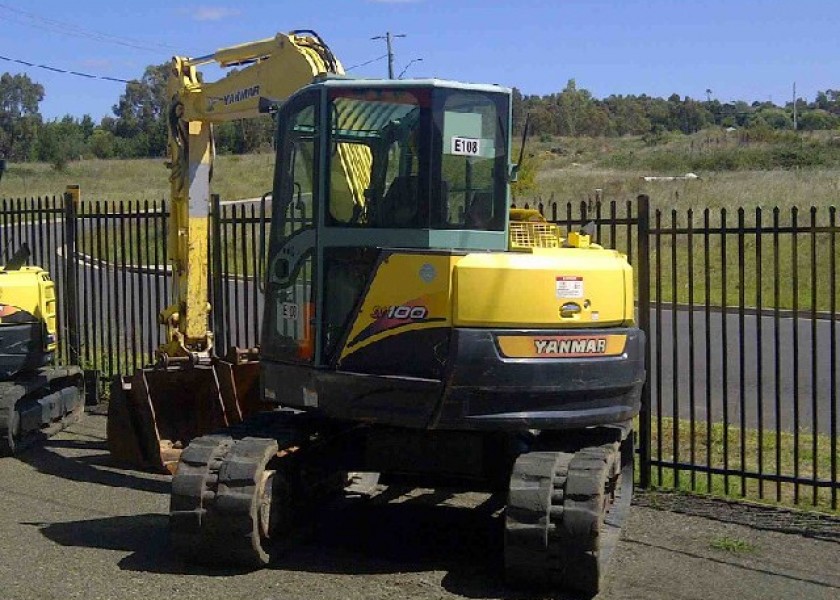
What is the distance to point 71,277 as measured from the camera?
1303 cm

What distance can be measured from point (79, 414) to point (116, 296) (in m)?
1.35

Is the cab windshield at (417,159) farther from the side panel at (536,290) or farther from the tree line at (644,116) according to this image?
the tree line at (644,116)

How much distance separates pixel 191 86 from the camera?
9.93m

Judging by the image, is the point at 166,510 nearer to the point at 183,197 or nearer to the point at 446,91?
the point at 183,197

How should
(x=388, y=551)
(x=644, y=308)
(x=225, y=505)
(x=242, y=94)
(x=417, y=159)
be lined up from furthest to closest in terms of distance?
(x=242, y=94), (x=644, y=308), (x=388, y=551), (x=417, y=159), (x=225, y=505)

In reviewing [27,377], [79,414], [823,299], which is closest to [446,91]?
[27,377]

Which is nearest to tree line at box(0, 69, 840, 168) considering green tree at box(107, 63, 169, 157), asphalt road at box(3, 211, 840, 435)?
green tree at box(107, 63, 169, 157)

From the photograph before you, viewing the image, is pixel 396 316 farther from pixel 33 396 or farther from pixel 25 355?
pixel 33 396

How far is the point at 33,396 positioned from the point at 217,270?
2.05 m

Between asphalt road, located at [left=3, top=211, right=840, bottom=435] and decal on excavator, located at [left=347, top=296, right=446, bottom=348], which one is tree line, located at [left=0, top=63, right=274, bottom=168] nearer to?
asphalt road, located at [left=3, top=211, right=840, bottom=435]

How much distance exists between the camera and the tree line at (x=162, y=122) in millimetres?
81312

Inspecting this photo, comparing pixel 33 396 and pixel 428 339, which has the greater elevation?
pixel 428 339

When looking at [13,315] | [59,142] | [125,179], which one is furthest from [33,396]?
[59,142]

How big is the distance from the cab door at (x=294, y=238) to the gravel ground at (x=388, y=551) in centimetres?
130
